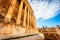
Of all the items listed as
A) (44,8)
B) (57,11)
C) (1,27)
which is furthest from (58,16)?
(1,27)

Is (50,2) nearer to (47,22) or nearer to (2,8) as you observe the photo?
(47,22)

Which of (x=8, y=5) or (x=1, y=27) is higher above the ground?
(x=8, y=5)

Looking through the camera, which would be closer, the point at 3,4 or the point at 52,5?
the point at 3,4

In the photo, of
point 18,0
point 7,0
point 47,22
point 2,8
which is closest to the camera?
point 2,8

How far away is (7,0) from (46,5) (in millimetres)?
4260

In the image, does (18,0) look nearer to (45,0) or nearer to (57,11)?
(45,0)

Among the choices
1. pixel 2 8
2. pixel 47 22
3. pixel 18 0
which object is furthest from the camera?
pixel 47 22

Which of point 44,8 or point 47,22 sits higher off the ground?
point 44,8

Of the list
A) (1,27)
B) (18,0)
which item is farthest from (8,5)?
(1,27)

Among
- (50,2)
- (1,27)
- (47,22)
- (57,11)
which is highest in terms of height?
(50,2)

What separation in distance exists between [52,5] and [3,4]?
4.48 metres

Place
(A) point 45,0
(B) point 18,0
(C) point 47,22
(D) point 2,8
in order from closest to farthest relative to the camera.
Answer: (D) point 2,8 < (B) point 18,0 < (A) point 45,0 < (C) point 47,22

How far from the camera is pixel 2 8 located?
473cm

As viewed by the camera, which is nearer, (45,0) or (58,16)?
(45,0)
